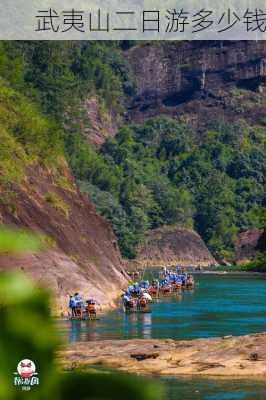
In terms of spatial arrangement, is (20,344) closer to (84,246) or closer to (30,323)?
(30,323)

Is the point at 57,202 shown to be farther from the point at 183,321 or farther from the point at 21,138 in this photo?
the point at 183,321

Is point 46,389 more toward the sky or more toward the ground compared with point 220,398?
more toward the sky

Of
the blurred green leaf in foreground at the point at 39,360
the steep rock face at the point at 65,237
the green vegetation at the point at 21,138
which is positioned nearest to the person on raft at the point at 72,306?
the steep rock face at the point at 65,237

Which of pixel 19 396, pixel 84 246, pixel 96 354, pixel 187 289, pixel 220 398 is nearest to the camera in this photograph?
pixel 19 396

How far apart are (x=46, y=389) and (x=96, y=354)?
35.3m

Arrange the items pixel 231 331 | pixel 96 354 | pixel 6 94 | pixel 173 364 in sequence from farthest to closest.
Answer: pixel 6 94, pixel 231 331, pixel 96 354, pixel 173 364

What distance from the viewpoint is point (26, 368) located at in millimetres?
2242

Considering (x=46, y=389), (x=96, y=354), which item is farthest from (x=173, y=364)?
(x=46, y=389)

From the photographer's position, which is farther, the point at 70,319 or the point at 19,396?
the point at 70,319

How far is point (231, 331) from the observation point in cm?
4816

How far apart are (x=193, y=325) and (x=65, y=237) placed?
19.9 metres

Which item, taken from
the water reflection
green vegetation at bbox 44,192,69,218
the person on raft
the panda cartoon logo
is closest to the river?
the water reflection

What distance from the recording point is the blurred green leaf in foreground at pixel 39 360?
1.99 m

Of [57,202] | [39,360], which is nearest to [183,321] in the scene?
[57,202]
